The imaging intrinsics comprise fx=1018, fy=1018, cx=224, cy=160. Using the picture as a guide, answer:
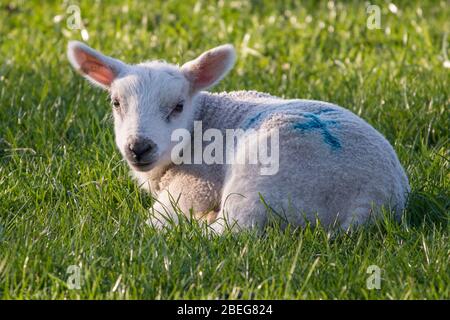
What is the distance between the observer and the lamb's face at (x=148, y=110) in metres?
5.39

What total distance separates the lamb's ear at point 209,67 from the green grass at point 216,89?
69 centimetres

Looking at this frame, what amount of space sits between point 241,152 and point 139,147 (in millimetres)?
537

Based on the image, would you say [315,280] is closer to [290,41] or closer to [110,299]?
[110,299]

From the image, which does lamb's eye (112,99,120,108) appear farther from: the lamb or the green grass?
the green grass

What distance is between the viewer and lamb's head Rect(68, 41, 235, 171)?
5.41 m

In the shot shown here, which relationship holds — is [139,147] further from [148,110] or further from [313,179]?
[313,179]

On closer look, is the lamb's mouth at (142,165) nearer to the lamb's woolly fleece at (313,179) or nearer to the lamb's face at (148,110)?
the lamb's face at (148,110)

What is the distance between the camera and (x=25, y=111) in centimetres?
707

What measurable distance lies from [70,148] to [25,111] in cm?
78

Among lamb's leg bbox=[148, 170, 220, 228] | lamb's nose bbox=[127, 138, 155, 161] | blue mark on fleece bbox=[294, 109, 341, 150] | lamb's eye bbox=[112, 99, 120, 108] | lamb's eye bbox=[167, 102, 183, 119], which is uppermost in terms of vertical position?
lamb's eye bbox=[112, 99, 120, 108]

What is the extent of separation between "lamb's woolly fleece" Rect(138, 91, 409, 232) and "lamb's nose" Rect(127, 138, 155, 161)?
0.36 metres

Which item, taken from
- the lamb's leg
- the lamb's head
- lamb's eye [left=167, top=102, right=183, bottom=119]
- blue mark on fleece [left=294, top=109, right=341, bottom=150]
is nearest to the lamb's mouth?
the lamb's head

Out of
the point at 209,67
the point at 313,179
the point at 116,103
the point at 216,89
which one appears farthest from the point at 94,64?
the point at 216,89

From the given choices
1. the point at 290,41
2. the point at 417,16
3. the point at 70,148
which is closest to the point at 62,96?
the point at 70,148
